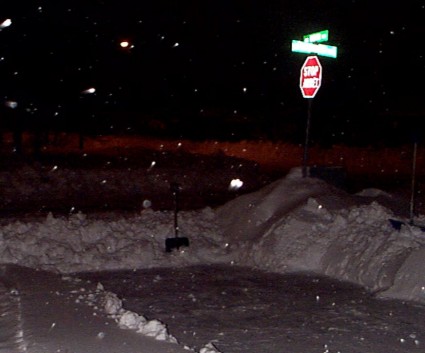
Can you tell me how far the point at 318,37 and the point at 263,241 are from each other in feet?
24.7

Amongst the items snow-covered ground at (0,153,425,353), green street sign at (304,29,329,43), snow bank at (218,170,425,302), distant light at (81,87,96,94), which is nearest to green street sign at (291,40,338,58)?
green street sign at (304,29,329,43)

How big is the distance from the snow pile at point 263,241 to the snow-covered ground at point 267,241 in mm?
19

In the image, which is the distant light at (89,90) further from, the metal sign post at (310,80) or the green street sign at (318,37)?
the metal sign post at (310,80)

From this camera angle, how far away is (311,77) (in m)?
17.5

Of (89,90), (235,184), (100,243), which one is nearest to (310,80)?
(100,243)

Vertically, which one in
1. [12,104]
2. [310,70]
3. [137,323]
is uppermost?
[310,70]

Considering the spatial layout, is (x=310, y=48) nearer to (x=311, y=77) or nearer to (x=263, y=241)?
(x=311, y=77)

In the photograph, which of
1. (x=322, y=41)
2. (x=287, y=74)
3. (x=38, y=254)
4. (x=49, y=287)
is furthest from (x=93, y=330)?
(x=287, y=74)

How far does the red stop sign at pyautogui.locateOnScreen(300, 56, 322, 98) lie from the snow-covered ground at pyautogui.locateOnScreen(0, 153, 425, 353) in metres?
2.62

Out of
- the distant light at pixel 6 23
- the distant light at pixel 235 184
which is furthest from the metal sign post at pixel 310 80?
the distant light at pixel 6 23

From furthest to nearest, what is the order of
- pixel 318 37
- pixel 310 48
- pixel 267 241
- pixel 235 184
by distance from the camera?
1. pixel 235 184
2. pixel 318 37
3. pixel 310 48
4. pixel 267 241

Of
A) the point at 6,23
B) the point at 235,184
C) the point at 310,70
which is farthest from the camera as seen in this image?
the point at 6,23

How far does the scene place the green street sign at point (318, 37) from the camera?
63.2 ft

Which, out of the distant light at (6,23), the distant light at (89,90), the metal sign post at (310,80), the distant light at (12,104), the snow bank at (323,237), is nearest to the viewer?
the snow bank at (323,237)
